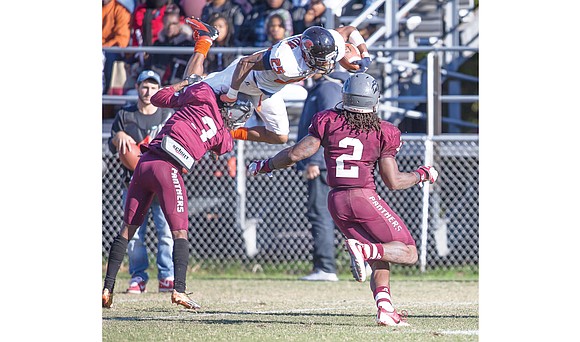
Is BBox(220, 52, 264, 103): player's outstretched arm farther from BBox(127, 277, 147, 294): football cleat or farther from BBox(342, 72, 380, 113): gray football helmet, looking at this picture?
BBox(127, 277, 147, 294): football cleat

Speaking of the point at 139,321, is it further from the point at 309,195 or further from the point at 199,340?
the point at 309,195

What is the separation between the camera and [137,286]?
8453 millimetres

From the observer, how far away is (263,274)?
407 inches

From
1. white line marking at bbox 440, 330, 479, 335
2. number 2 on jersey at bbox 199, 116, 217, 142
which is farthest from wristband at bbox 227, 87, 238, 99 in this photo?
white line marking at bbox 440, 330, 479, 335

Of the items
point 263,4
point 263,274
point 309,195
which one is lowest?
point 263,274

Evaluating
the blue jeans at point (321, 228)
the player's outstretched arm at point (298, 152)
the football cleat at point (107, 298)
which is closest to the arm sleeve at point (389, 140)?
the player's outstretched arm at point (298, 152)

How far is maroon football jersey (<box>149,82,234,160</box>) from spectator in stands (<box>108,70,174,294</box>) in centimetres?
155

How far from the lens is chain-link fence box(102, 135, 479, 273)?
10.5 m

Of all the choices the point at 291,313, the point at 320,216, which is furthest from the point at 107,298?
the point at 320,216

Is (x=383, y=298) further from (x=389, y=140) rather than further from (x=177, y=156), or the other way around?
(x=177, y=156)
